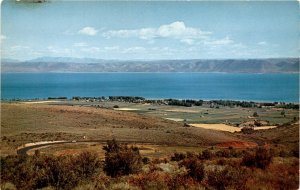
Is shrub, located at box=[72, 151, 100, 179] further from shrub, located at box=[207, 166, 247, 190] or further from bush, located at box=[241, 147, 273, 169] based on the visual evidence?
bush, located at box=[241, 147, 273, 169]

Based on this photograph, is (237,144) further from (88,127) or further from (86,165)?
(86,165)

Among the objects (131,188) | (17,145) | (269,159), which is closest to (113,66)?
(17,145)

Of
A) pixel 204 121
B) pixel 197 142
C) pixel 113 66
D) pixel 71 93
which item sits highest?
pixel 113 66

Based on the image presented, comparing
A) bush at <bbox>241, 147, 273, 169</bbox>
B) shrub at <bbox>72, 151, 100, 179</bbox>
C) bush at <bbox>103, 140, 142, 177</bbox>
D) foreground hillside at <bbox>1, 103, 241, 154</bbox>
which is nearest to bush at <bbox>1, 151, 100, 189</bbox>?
shrub at <bbox>72, 151, 100, 179</bbox>

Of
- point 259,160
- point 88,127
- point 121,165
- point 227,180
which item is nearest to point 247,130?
point 259,160

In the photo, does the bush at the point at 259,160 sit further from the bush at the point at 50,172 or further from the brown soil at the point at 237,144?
the brown soil at the point at 237,144

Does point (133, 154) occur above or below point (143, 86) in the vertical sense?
below

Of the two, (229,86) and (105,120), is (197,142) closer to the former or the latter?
(229,86)
